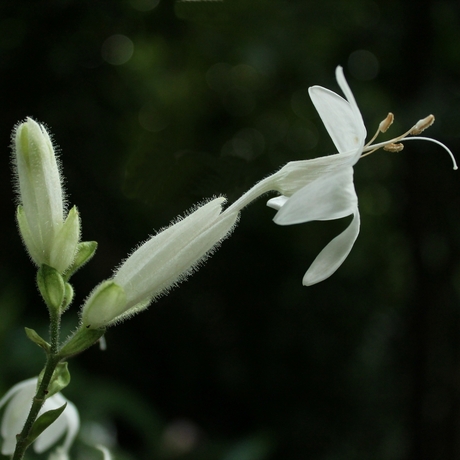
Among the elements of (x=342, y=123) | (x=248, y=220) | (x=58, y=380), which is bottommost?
(x=248, y=220)

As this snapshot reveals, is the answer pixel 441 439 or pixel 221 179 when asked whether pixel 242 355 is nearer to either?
pixel 441 439

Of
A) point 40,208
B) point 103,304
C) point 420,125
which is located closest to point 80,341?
point 103,304

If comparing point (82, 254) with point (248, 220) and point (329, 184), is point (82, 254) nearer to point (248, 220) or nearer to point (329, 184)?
point (329, 184)

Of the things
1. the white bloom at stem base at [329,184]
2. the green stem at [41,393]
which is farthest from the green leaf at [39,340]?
the white bloom at stem base at [329,184]

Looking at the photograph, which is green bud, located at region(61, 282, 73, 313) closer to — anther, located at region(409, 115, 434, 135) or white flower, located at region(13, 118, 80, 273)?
white flower, located at region(13, 118, 80, 273)

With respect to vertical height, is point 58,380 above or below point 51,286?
below

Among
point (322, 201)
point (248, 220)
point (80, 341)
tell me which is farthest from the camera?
point (248, 220)

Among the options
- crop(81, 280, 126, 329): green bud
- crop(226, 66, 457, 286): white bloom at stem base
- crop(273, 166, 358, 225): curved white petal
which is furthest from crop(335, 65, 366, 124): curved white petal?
crop(81, 280, 126, 329): green bud

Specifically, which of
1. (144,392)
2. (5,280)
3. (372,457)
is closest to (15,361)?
(5,280)
